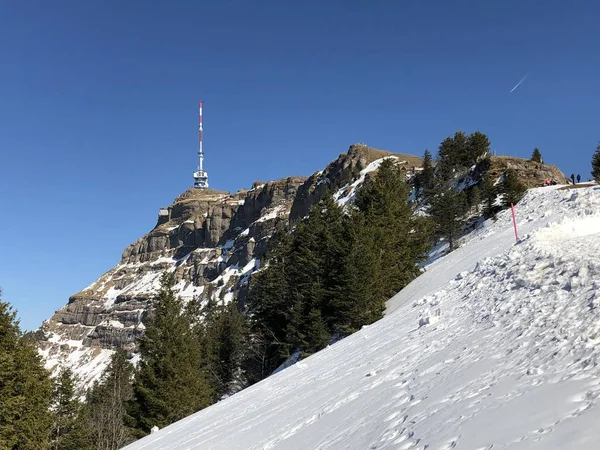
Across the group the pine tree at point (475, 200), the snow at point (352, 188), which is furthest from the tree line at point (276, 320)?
the snow at point (352, 188)

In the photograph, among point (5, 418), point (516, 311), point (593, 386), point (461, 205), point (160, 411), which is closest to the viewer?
point (593, 386)

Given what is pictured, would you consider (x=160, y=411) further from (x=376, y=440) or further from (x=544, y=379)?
(x=544, y=379)

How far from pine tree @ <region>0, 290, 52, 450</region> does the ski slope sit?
6.73 meters

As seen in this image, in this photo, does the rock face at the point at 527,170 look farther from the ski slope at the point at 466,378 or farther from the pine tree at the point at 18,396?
the pine tree at the point at 18,396

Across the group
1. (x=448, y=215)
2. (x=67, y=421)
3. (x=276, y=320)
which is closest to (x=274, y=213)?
(x=448, y=215)

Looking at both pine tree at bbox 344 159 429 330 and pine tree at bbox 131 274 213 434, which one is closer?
pine tree at bbox 344 159 429 330

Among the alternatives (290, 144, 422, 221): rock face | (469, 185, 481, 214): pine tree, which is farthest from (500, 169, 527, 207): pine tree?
(290, 144, 422, 221): rock face

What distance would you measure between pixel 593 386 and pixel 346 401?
5654 mm

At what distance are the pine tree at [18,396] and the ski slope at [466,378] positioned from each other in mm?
6727

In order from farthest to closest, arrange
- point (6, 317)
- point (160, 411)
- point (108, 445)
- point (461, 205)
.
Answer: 1. point (461, 205)
2. point (108, 445)
3. point (160, 411)
4. point (6, 317)

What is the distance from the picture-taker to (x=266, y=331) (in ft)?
122

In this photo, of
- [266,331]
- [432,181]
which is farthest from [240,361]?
[432,181]

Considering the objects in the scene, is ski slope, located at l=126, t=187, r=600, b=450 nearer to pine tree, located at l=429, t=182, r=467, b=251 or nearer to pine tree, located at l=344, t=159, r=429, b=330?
pine tree, located at l=344, t=159, r=429, b=330

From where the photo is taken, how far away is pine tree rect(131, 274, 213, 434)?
91.5 ft
